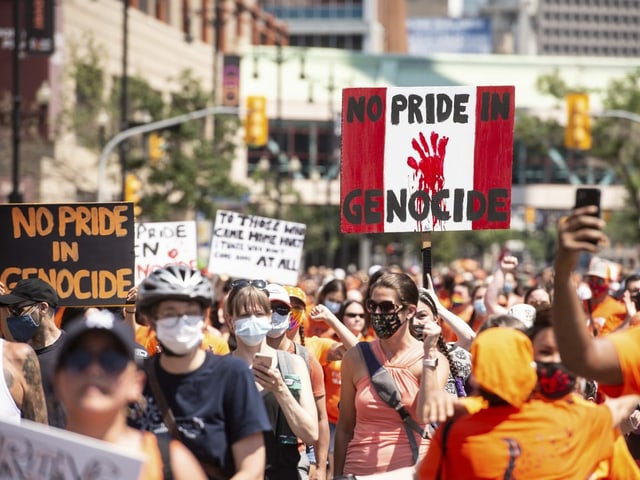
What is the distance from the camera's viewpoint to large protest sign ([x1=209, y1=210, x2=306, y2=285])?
48.0 feet

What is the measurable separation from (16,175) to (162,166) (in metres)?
17.6

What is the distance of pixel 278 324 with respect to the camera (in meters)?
7.82

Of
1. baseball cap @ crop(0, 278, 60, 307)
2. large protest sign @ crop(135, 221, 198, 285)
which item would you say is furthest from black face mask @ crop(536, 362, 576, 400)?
large protest sign @ crop(135, 221, 198, 285)

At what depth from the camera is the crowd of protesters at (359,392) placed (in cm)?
451

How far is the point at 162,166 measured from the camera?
44.7 metres

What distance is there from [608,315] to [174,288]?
26.6ft

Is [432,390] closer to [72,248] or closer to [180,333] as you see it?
[180,333]

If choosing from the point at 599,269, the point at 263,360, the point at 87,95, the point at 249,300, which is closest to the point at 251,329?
the point at 249,300

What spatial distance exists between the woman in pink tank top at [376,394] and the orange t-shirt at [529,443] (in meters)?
1.75

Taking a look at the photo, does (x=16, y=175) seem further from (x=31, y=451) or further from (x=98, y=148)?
(x=31, y=451)

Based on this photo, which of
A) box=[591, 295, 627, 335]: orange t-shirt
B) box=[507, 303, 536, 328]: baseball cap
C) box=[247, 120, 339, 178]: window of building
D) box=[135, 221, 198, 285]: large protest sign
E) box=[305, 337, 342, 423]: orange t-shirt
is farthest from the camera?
box=[247, 120, 339, 178]: window of building

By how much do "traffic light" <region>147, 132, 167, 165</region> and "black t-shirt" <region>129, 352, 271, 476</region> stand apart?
36825 millimetres

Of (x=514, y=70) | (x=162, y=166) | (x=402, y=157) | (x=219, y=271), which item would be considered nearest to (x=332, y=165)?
(x=514, y=70)

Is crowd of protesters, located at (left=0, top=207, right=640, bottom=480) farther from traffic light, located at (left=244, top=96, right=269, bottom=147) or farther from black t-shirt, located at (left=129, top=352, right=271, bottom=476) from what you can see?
traffic light, located at (left=244, top=96, right=269, bottom=147)
